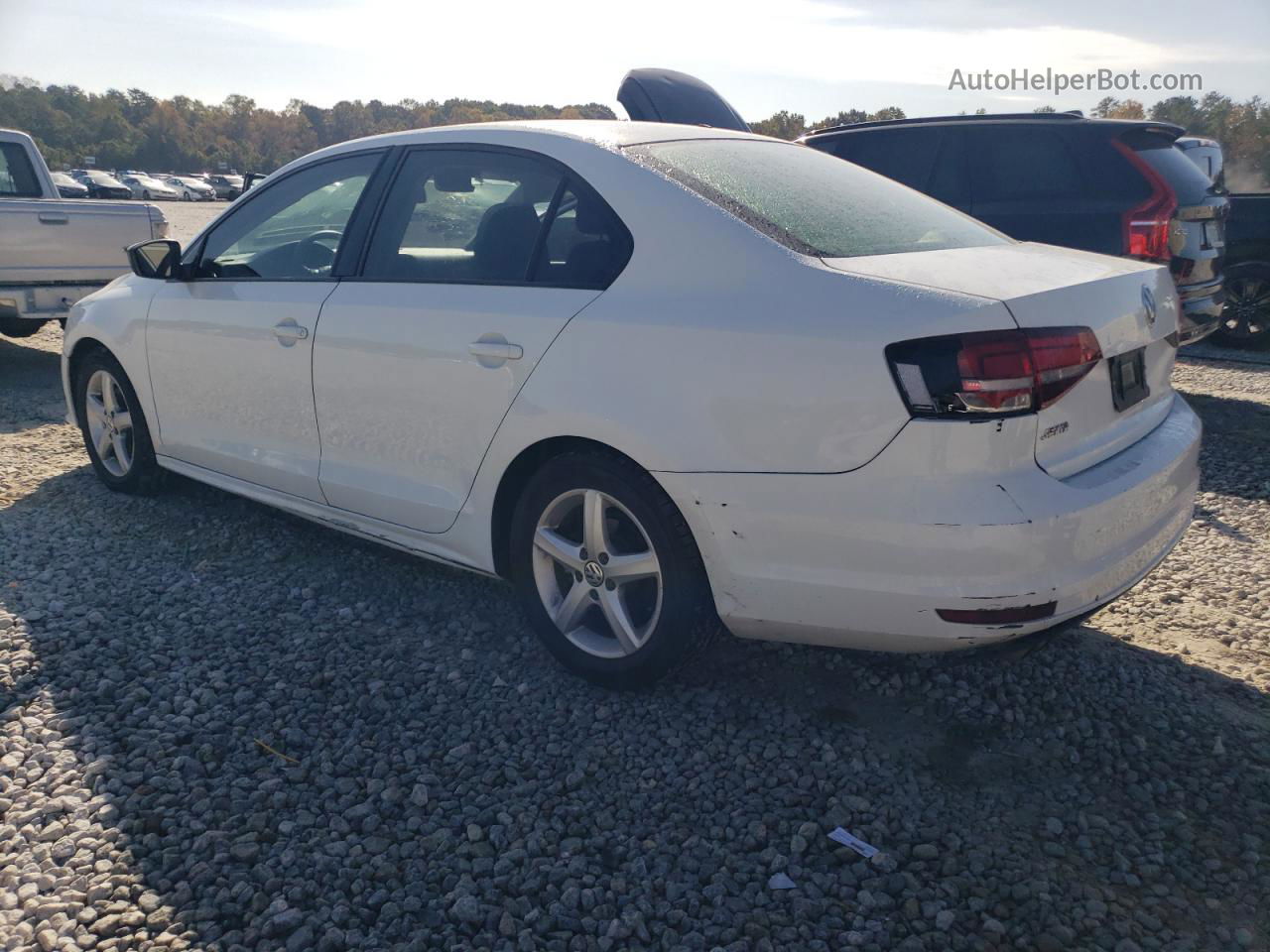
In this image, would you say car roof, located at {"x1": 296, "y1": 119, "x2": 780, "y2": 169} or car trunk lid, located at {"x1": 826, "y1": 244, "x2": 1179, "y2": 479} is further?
car roof, located at {"x1": 296, "y1": 119, "x2": 780, "y2": 169}

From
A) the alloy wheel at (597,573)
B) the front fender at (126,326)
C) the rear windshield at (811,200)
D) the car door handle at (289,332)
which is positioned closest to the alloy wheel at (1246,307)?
the rear windshield at (811,200)

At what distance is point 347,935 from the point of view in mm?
2271

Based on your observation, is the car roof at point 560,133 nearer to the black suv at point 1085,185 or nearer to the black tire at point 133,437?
the black tire at point 133,437

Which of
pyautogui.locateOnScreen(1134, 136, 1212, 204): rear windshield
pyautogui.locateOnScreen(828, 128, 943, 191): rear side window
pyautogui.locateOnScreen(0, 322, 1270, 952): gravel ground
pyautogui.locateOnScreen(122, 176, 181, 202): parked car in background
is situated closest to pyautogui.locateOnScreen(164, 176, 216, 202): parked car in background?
pyautogui.locateOnScreen(122, 176, 181, 202): parked car in background

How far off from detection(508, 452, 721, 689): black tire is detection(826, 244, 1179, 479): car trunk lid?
823 millimetres

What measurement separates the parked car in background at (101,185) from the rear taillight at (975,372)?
48.1 meters

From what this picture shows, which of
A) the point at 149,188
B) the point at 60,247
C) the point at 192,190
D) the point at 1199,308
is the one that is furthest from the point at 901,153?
the point at 192,190

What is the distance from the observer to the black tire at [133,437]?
4895 mm

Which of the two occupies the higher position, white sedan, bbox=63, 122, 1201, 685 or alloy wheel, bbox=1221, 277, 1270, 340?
white sedan, bbox=63, 122, 1201, 685

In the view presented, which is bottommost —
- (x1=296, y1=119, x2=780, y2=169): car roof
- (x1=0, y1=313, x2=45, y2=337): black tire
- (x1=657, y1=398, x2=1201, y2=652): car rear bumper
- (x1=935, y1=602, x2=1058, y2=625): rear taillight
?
(x1=0, y1=313, x2=45, y2=337): black tire

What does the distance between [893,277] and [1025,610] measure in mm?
896

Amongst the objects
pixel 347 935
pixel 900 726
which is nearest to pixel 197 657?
pixel 347 935

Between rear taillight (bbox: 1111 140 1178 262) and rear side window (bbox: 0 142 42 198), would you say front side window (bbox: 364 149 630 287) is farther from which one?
rear side window (bbox: 0 142 42 198)

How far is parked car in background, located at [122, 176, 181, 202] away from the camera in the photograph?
2217 inches
